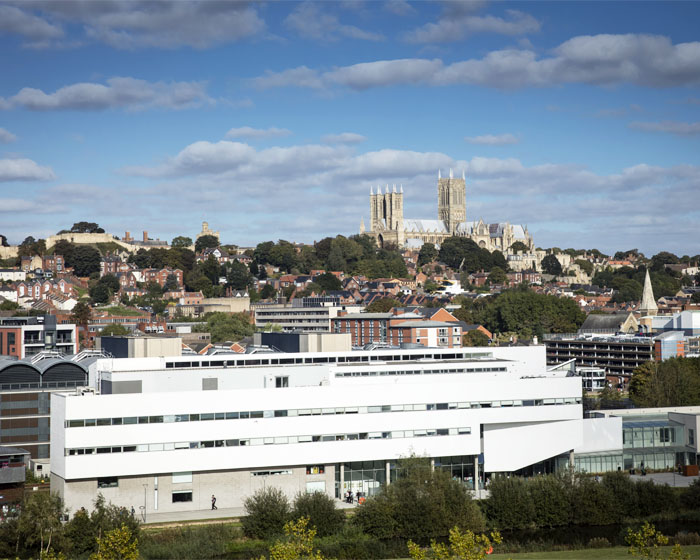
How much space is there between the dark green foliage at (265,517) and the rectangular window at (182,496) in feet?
12.7

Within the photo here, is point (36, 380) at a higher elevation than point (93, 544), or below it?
higher

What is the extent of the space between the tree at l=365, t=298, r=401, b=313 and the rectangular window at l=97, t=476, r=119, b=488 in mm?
82612

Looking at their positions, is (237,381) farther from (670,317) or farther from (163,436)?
(670,317)

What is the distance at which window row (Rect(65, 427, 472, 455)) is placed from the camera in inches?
1679

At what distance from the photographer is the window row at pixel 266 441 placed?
140 ft

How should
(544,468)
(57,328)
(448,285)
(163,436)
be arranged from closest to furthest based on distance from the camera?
(163,436)
(544,468)
(57,328)
(448,285)

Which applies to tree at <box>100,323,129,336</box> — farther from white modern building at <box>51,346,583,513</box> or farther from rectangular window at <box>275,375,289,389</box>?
rectangular window at <box>275,375,289,389</box>

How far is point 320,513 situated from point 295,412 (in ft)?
20.6

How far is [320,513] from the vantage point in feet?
133

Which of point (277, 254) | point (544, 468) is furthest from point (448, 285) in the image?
point (544, 468)

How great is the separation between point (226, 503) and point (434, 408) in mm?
10699

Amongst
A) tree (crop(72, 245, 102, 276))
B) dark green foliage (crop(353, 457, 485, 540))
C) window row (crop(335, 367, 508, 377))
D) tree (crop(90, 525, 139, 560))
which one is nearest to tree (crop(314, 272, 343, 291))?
tree (crop(72, 245, 102, 276))

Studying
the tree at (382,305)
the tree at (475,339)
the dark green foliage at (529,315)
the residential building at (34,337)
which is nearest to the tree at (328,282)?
the tree at (382,305)

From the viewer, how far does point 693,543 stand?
39312 mm
